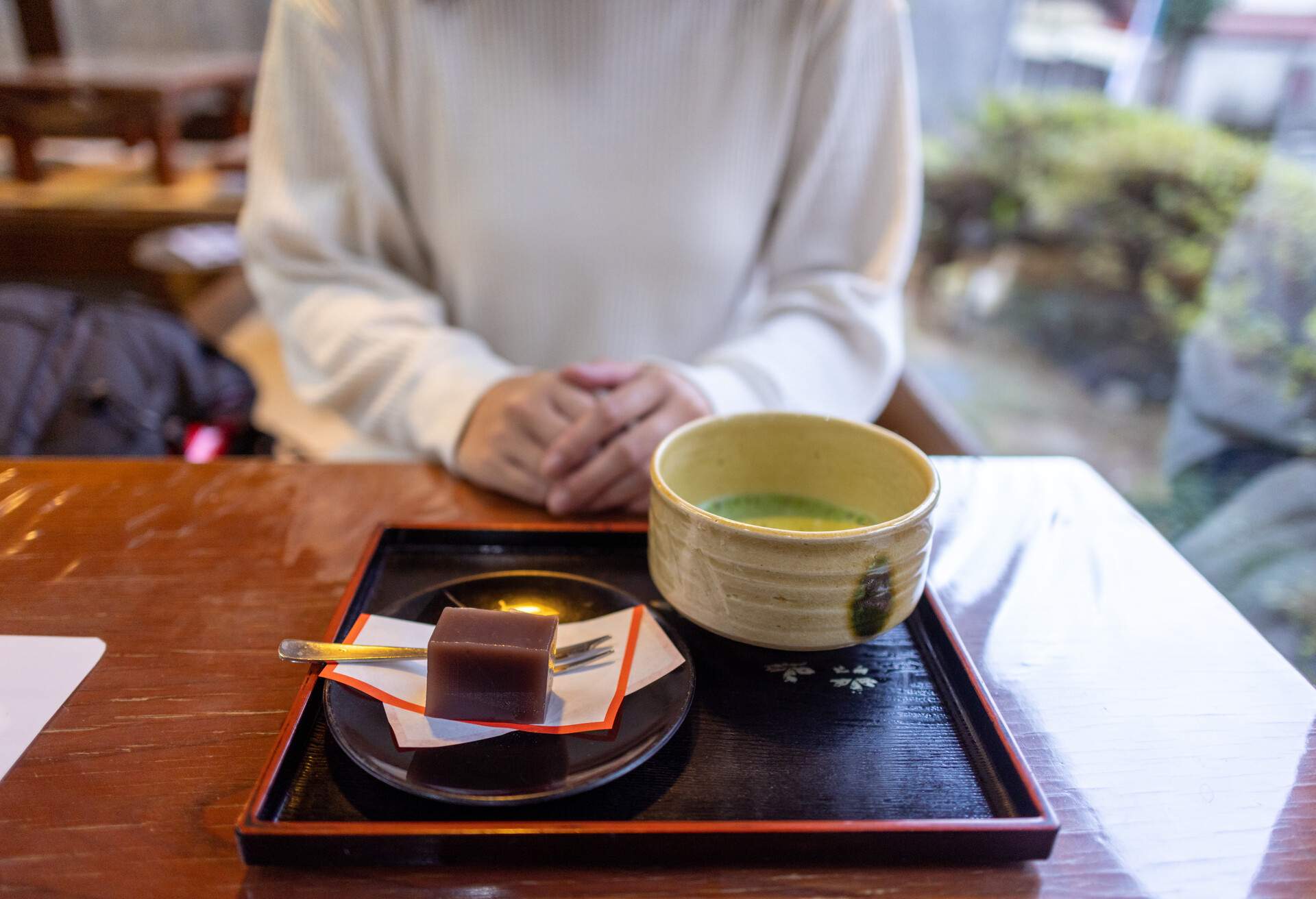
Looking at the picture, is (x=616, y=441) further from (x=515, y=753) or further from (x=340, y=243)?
(x=340, y=243)

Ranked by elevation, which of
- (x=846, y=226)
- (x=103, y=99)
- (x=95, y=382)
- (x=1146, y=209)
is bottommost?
(x=95, y=382)

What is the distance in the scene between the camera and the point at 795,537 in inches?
21.5

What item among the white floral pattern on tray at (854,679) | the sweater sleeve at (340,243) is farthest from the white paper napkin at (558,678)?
the sweater sleeve at (340,243)

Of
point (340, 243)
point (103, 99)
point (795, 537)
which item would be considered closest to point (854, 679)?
point (795, 537)

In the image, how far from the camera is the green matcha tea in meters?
0.74

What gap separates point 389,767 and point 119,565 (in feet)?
1.35

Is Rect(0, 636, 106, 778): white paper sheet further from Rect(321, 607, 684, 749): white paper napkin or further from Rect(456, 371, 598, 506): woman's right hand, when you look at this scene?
Rect(456, 371, 598, 506): woman's right hand

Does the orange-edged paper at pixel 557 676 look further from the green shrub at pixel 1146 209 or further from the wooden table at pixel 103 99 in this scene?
the wooden table at pixel 103 99

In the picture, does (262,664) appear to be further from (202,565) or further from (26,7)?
(26,7)

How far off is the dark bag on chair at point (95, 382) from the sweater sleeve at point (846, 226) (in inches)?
36.7

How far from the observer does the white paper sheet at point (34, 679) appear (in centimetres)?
55

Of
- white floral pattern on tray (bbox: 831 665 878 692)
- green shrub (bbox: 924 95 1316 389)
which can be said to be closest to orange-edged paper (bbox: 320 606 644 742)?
white floral pattern on tray (bbox: 831 665 878 692)

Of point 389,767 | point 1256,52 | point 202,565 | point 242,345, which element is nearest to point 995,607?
point 389,767

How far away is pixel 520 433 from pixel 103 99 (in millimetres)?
2479
